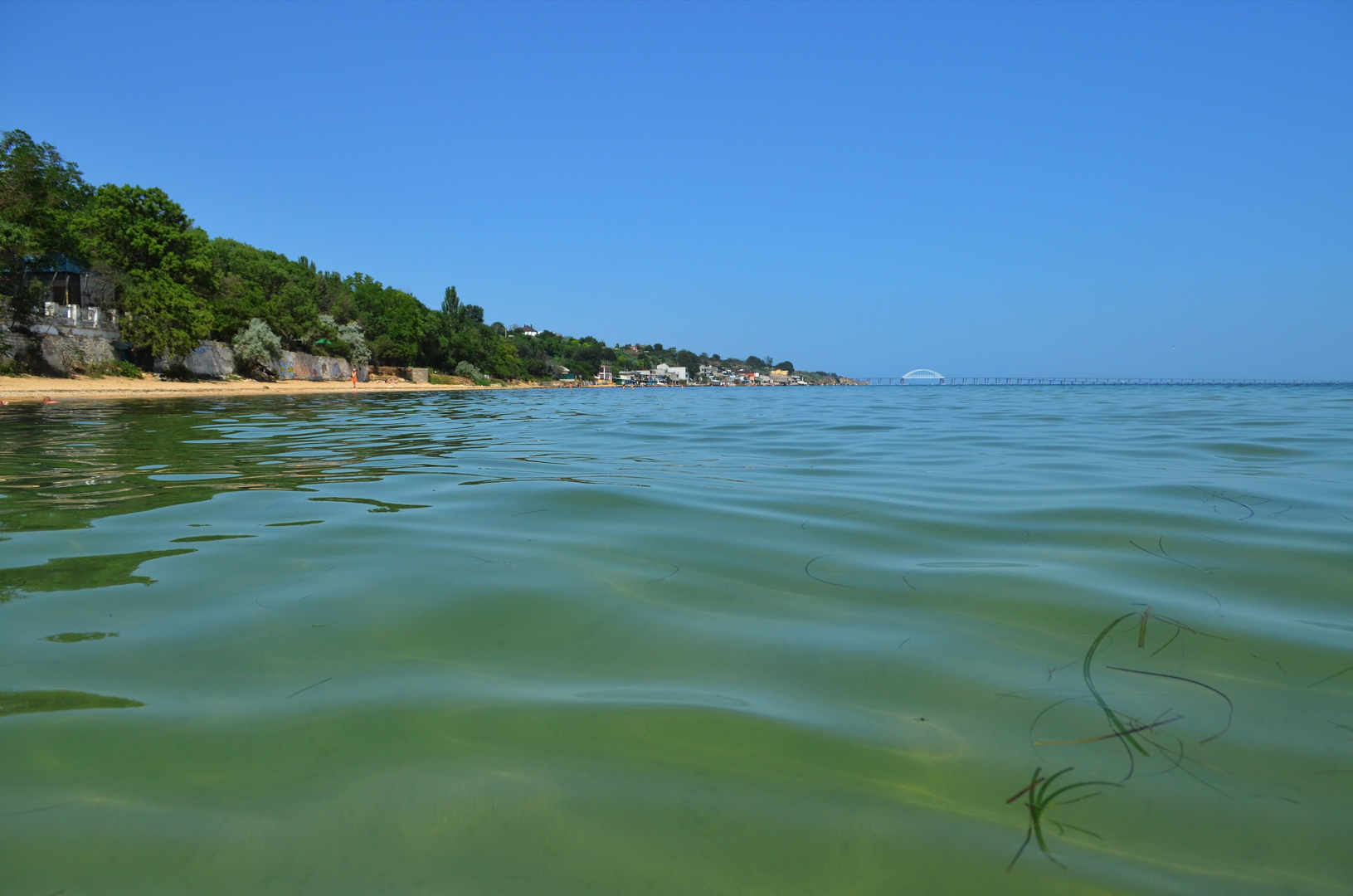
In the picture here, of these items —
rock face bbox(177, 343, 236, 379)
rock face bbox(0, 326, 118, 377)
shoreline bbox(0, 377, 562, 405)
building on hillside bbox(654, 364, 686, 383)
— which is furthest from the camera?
building on hillside bbox(654, 364, 686, 383)

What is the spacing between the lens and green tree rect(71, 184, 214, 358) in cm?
3038

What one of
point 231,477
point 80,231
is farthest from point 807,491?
point 80,231

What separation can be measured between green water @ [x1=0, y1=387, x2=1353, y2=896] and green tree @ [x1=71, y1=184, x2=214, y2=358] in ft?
106

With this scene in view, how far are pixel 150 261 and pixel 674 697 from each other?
1619 inches

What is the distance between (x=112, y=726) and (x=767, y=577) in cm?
223

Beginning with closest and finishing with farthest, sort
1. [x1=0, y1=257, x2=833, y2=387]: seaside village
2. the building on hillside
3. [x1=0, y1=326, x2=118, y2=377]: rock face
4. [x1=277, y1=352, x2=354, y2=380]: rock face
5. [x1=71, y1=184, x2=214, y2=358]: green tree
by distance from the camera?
1. [x1=0, y1=326, x2=118, y2=377]: rock face
2. [x1=0, y1=257, x2=833, y2=387]: seaside village
3. [x1=71, y1=184, x2=214, y2=358]: green tree
4. [x1=277, y1=352, x2=354, y2=380]: rock face
5. the building on hillside

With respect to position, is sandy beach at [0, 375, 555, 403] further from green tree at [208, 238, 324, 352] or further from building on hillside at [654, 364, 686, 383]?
building on hillside at [654, 364, 686, 383]

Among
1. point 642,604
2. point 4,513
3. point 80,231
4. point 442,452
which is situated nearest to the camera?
point 642,604

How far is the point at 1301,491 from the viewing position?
4918 mm

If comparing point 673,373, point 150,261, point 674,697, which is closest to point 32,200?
point 150,261

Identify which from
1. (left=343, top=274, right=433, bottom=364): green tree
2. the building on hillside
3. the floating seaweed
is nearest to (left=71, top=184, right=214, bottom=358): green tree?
(left=343, top=274, right=433, bottom=364): green tree

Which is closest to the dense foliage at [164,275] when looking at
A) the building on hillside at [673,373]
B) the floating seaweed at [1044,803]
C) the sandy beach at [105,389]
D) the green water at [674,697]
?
the sandy beach at [105,389]

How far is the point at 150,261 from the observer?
33281 millimetres

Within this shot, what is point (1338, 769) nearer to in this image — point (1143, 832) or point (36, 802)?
point (1143, 832)
